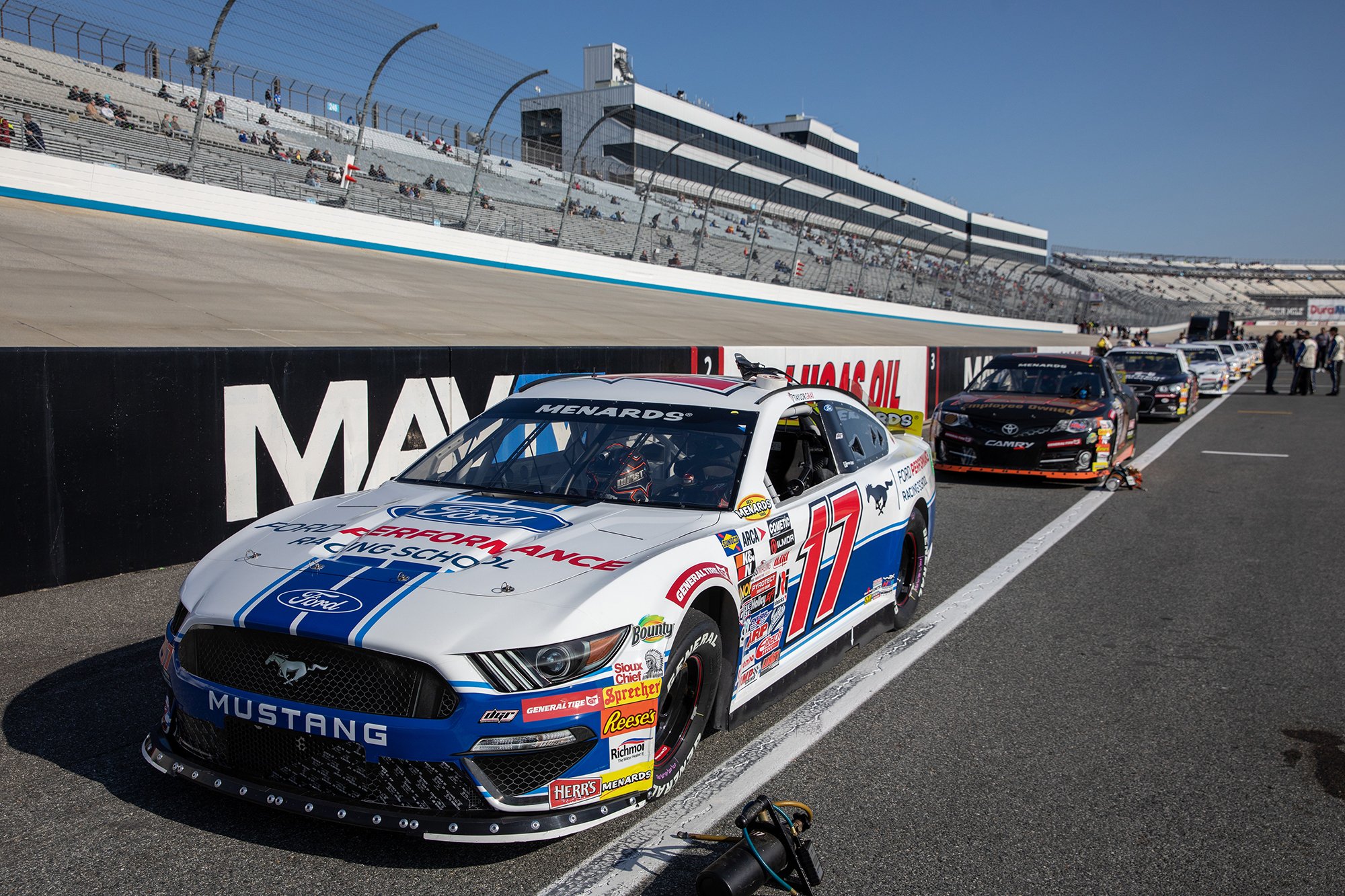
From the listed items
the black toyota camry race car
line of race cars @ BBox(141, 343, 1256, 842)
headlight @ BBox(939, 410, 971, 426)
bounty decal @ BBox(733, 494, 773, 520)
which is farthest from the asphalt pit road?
headlight @ BBox(939, 410, 971, 426)

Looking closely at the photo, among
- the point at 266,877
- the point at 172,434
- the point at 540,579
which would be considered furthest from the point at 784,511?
the point at 172,434

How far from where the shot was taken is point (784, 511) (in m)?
4.32

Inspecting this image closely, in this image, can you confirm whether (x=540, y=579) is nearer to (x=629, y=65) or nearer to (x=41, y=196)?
(x=41, y=196)

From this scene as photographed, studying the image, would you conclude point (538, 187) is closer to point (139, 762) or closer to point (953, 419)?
point (953, 419)

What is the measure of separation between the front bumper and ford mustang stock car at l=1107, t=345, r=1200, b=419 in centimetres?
1799

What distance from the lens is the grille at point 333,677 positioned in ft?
9.65

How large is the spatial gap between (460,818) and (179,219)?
68.1ft

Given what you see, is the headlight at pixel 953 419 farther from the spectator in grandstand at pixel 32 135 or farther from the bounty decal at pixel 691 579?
the spectator in grandstand at pixel 32 135

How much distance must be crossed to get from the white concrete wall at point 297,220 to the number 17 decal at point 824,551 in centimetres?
1890

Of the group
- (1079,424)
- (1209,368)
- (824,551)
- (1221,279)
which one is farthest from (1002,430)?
(1221,279)

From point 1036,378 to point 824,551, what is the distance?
352 inches

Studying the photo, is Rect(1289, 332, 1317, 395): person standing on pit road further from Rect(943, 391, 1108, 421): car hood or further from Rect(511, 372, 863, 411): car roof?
Rect(511, 372, 863, 411): car roof

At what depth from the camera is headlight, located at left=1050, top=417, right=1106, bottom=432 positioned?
1107 centimetres

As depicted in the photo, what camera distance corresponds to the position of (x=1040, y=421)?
36.9 feet
